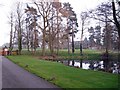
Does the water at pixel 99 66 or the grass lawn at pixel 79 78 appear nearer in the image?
the grass lawn at pixel 79 78

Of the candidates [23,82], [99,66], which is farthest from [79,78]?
[99,66]

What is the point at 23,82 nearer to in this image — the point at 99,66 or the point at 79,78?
the point at 79,78

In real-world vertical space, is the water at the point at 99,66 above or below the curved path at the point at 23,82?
below

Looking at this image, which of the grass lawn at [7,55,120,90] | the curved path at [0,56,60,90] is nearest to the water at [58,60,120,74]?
the grass lawn at [7,55,120,90]

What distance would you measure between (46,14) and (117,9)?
31.2 metres

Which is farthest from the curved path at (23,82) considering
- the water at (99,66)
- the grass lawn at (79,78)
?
the water at (99,66)

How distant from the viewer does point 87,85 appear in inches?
490

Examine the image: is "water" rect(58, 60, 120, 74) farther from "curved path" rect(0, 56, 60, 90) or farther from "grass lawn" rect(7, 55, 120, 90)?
"curved path" rect(0, 56, 60, 90)

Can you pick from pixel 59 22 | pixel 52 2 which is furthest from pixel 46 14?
pixel 59 22

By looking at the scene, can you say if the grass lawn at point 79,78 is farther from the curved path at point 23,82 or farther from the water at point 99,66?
the water at point 99,66

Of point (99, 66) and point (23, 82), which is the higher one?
point (23, 82)

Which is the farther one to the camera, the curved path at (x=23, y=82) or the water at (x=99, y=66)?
the water at (x=99, y=66)

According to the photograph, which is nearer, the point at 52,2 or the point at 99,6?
the point at 99,6

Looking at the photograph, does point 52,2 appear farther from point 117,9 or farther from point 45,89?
point 45,89
